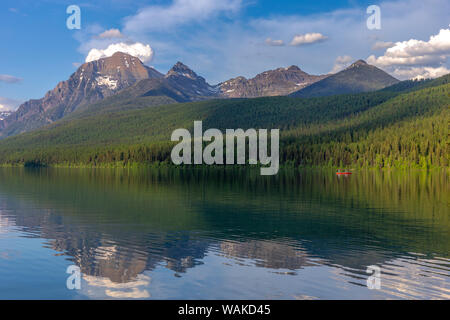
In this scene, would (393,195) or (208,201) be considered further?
(393,195)

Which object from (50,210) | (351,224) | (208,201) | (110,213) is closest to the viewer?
(351,224)

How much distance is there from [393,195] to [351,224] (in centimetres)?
3456

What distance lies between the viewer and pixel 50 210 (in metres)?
60.8

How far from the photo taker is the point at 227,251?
3466 cm

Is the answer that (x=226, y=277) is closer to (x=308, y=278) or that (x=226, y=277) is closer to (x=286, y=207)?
(x=308, y=278)

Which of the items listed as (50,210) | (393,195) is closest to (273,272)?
(50,210)

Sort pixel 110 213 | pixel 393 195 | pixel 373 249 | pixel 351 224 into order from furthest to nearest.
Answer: pixel 393 195
pixel 110 213
pixel 351 224
pixel 373 249

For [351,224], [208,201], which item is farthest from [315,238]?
[208,201]

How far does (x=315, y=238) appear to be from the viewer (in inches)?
1553

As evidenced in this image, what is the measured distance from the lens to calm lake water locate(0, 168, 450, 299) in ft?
82.8

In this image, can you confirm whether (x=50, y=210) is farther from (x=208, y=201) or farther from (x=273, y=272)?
(x=273, y=272)

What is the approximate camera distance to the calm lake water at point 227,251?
2523 centimetres
